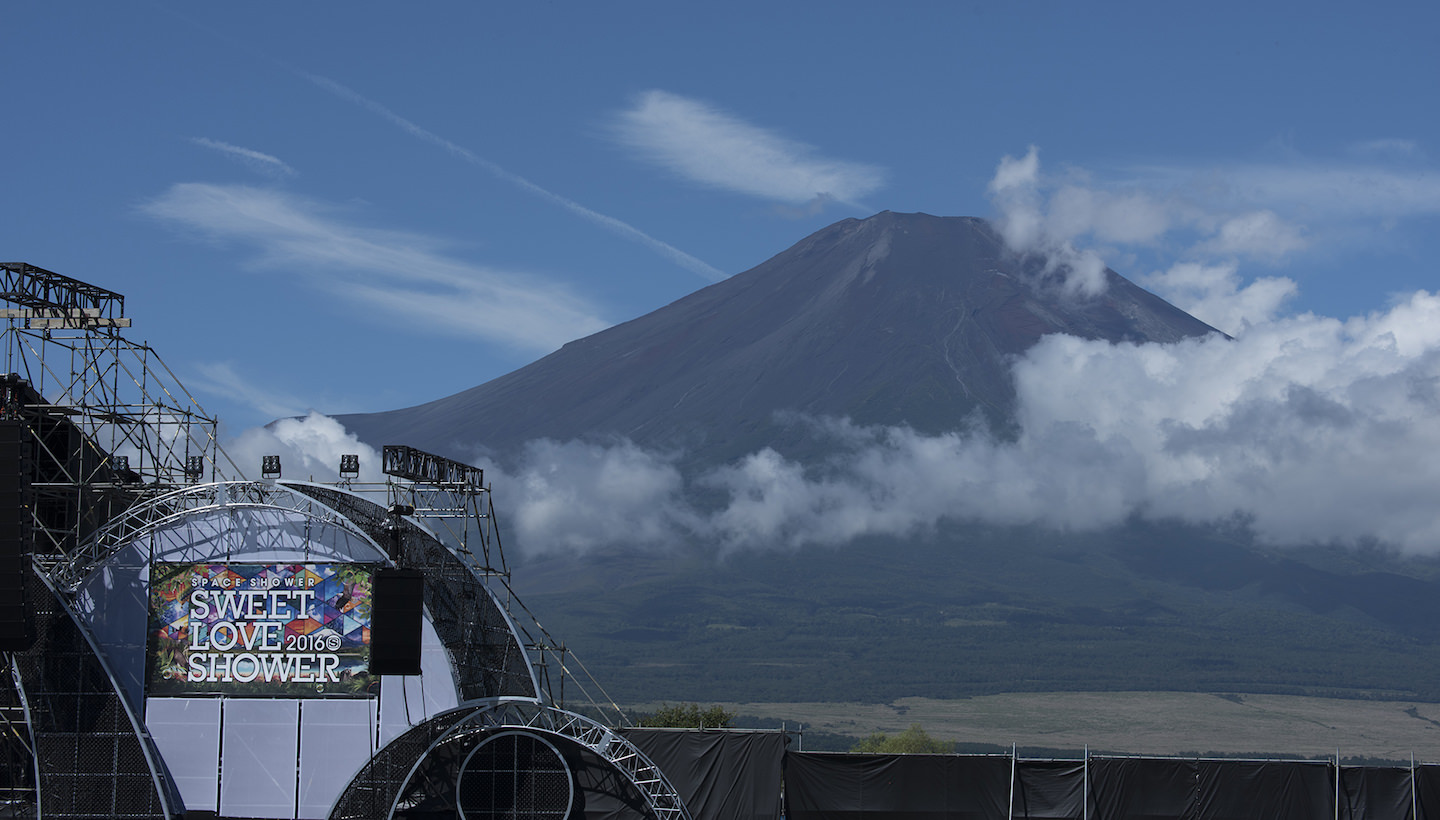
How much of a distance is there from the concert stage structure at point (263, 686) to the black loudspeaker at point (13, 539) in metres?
0.12

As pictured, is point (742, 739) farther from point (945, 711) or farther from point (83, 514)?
point (945, 711)

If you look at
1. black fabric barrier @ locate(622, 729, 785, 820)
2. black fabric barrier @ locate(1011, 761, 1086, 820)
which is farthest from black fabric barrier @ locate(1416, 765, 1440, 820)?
black fabric barrier @ locate(622, 729, 785, 820)

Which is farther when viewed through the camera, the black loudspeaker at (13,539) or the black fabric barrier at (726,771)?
the black fabric barrier at (726,771)

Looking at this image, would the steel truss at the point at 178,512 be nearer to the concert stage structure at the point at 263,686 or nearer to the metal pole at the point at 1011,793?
the concert stage structure at the point at 263,686

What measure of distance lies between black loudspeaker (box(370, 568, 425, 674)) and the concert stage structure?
0.04m

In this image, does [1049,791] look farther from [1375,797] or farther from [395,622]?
[395,622]

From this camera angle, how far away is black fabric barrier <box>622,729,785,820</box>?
3488cm

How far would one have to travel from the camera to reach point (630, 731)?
35906 millimetres

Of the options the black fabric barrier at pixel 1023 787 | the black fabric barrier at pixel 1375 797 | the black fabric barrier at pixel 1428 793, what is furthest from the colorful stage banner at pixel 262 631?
the black fabric barrier at pixel 1428 793

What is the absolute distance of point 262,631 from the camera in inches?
1452

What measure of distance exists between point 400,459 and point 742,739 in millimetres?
11487

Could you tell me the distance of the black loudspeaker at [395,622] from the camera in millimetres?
34250

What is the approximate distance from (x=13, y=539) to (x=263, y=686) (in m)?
6.68

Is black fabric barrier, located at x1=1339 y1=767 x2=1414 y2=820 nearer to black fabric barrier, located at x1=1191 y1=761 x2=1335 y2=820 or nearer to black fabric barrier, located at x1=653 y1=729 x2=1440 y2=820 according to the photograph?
black fabric barrier, located at x1=653 y1=729 x2=1440 y2=820
